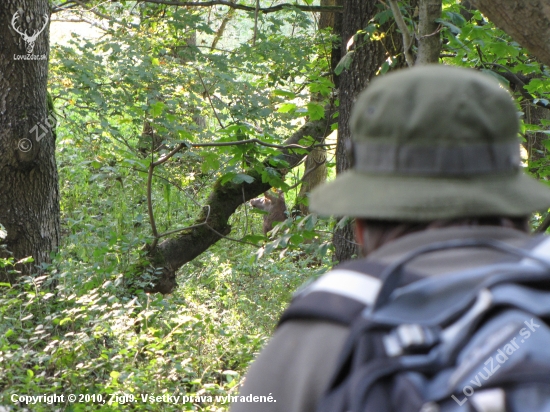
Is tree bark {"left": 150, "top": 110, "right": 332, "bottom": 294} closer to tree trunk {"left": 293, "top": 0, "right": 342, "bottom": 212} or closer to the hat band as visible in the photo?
tree trunk {"left": 293, "top": 0, "right": 342, "bottom": 212}

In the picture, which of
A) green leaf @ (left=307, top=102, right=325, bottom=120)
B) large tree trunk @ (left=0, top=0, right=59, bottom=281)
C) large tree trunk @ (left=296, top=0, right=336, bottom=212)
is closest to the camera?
green leaf @ (left=307, top=102, right=325, bottom=120)

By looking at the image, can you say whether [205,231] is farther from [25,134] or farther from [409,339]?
[409,339]

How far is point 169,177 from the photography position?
24.4 feet

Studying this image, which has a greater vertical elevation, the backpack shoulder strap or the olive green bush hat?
the olive green bush hat

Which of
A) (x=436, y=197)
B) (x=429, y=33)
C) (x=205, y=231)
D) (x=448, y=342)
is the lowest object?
(x=205, y=231)

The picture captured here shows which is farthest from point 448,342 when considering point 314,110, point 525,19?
point 314,110

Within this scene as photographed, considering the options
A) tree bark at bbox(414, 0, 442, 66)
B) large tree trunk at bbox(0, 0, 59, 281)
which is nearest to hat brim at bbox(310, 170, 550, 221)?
tree bark at bbox(414, 0, 442, 66)

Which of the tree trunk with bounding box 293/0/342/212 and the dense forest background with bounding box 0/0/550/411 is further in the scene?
the tree trunk with bounding box 293/0/342/212

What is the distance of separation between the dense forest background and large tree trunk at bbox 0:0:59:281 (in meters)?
0.01

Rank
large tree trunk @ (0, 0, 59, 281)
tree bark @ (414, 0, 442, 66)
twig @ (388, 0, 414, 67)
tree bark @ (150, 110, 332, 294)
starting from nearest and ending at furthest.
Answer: tree bark @ (414, 0, 442, 66) → twig @ (388, 0, 414, 67) → large tree trunk @ (0, 0, 59, 281) → tree bark @ (150, 110, 332, 294)

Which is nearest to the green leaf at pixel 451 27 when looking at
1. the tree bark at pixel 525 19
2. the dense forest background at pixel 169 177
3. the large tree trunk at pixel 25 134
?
the dense forest background at pixel 169 177

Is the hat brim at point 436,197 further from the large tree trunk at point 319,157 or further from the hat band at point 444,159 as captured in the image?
the large tree trunk at point 319,157

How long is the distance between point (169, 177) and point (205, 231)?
0.88 m

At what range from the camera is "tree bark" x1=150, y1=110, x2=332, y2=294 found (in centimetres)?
646
